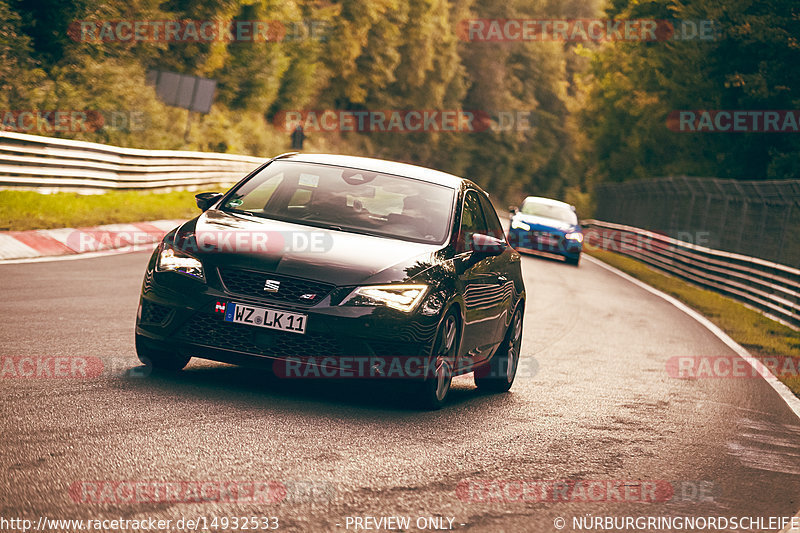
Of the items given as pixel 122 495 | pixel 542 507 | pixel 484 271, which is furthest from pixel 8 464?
pixel 484 271

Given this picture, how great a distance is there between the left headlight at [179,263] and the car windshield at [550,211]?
24015 millimetres

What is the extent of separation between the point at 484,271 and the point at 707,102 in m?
37.8

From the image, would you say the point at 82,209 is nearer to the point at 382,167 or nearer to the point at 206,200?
the point at 206,200

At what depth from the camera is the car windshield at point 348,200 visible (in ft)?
26.1

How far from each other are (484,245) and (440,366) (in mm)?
1192

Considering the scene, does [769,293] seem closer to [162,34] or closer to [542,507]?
[542,507]

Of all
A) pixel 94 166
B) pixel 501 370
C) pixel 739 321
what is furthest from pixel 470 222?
pixel 94 166

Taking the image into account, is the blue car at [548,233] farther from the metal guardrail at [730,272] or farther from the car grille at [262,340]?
the car grille at [262,340]

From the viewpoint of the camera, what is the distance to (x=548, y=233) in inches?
1181

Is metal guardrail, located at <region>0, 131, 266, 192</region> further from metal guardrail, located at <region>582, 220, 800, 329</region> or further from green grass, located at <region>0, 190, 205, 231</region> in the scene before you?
metal guardrail, located at <region>582, 220, 800, 329</region>

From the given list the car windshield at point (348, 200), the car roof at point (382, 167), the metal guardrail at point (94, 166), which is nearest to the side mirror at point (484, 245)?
the car windshield at point (348, 200)

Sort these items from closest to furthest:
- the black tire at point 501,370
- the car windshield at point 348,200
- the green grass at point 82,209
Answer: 1. the car windshield at point 348,200
2. the black tire at point 501,370
3. the green grass at point 82,209

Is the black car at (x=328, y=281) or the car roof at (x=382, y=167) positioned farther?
the car roof at (x=382, y=167)

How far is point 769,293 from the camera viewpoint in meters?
20.8
